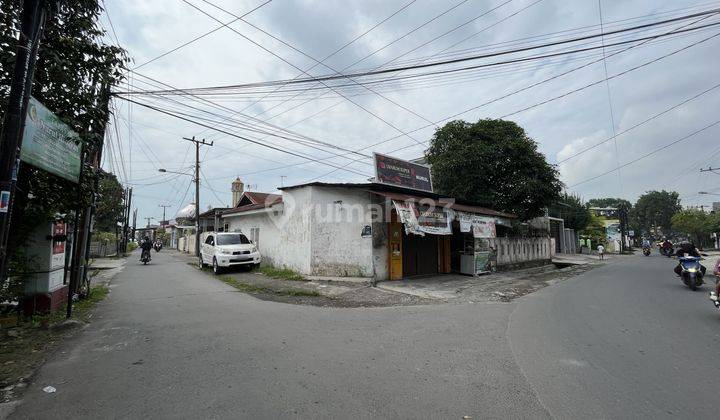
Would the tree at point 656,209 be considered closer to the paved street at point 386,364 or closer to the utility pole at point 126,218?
the paved street at point 386,364

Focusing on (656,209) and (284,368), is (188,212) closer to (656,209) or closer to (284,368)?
(284,368)

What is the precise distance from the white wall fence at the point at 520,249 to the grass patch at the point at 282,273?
9.07 m

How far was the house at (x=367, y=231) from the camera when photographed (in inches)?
502

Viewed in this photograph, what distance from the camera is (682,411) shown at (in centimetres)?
336

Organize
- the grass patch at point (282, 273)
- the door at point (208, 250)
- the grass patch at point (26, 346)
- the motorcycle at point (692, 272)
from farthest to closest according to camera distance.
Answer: the door at point (208, 250), the grass patch at point (282, 273), the motorcycle at point (692, 272), the grass patch at point (26, 346)

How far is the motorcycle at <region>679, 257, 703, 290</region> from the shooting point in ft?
35.3

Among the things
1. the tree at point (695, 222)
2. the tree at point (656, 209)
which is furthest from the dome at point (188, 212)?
the tree at point (656, 209)

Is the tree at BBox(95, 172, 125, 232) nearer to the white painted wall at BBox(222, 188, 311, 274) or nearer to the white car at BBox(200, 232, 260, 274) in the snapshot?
the white car at BBox(200, 232, 260, 274)

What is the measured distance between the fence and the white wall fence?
26.6 m

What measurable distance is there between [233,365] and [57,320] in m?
5.09

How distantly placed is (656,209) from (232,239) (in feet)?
313

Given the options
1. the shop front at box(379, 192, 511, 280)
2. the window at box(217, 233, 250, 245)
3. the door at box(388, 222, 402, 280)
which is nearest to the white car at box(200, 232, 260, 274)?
the window at box(217, 233, 250, 245)

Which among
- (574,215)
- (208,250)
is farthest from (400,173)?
(574,215)

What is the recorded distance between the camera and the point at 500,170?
19.8 meters
